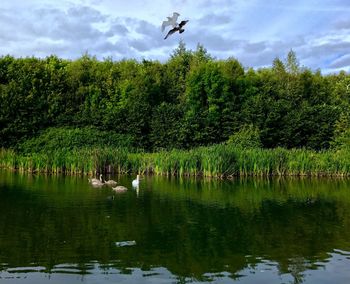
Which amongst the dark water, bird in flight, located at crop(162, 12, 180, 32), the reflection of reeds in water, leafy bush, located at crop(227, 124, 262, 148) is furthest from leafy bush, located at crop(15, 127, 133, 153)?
bird in flight, located at crop(162, 12, 180, 32)

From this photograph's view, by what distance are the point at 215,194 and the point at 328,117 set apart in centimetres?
2302

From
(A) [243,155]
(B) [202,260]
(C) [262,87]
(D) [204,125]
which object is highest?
(C) [262,87]

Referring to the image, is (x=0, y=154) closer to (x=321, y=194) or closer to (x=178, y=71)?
(x=178, y=71)

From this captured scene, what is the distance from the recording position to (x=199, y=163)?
28.8 m

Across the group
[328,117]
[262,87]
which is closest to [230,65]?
[262,87]

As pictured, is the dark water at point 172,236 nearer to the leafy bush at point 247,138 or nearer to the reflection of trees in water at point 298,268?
the reflection of trees in water at point 298,268

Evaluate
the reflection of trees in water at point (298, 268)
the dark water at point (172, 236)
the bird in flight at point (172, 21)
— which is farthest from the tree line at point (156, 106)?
the bird in flight at point (172, 21)

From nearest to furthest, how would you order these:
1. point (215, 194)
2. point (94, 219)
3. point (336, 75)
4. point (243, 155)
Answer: point (94, 219) → point (215, 194) → point (243, 155) → point (336, 75)

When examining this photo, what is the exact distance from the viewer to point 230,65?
4269 cm

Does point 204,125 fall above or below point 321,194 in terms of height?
above

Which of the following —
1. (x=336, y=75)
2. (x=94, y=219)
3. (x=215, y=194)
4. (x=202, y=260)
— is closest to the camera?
(x=202, y=260)

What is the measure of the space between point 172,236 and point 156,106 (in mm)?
29574

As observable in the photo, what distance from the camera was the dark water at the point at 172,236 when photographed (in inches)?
357

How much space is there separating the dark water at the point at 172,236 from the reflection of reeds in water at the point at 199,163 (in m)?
7.71
